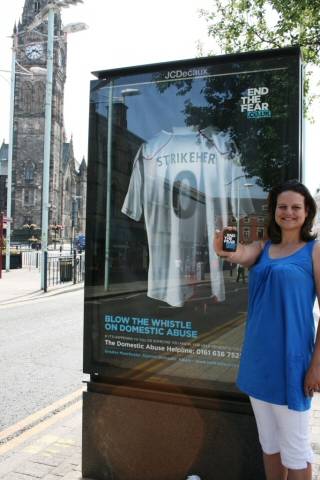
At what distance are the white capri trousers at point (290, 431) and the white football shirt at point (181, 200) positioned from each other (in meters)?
0.84

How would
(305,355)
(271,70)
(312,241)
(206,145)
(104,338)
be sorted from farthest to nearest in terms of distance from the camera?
1. (104,338)
2. (206,145)
3. (271,70)
4. (312,241)
5. (305,355)

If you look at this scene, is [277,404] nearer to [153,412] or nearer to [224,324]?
[224,324]

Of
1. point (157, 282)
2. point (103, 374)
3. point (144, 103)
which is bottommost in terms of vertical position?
point (103, 374)

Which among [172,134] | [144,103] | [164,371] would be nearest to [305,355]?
[164,371]

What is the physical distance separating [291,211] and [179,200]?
0.95 meters

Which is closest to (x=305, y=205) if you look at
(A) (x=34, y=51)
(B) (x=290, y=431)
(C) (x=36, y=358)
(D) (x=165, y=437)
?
(B) (x=290, y=431)

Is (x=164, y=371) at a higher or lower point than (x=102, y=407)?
higher

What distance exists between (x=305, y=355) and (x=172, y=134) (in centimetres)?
168

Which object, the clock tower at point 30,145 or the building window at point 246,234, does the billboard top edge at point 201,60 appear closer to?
the building window at point 246,234

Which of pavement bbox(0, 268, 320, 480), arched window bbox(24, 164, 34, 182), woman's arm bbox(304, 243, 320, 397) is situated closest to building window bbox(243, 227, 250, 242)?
woman's arm bbox(304, 243, 320, 397)

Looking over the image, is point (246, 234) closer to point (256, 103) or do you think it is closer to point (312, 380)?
point (256, 103)

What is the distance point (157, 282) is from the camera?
332cm

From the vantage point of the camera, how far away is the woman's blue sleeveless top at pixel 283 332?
92.1 inches

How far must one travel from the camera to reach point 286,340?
2.36m
